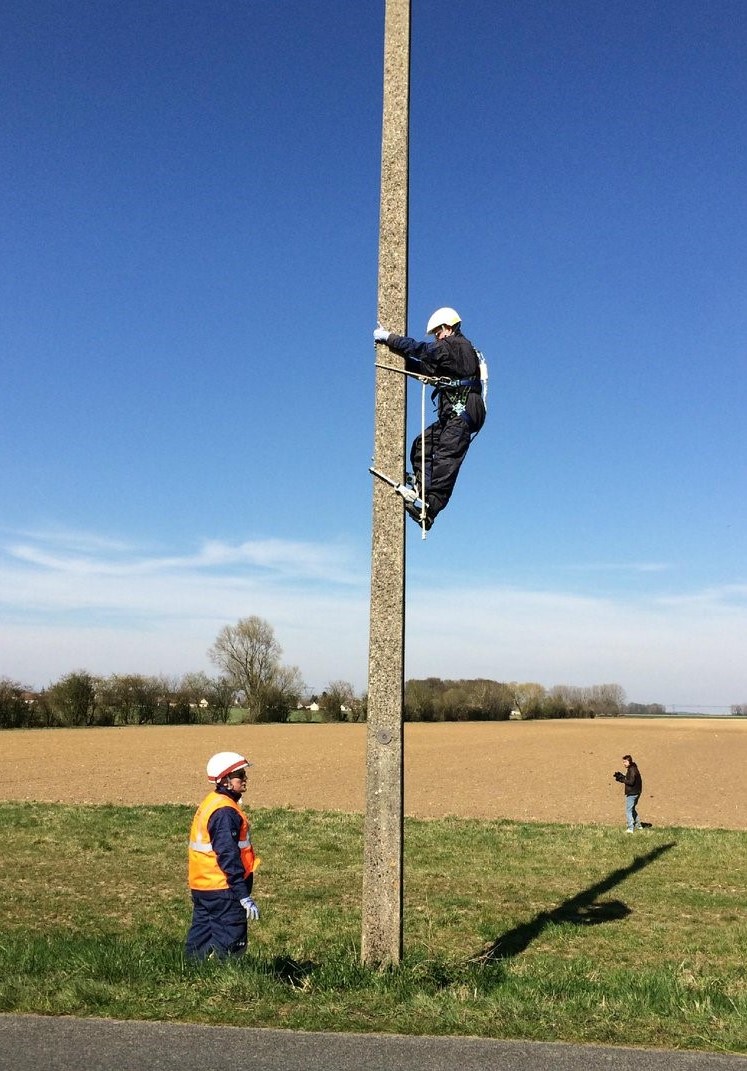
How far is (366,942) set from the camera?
6332 mm

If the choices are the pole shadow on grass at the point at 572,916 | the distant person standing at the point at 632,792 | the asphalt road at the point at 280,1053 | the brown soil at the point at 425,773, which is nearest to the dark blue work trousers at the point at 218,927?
the asphalt road at the point at 280,1053

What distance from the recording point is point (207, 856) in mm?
6285

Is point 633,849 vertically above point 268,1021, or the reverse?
point 268,1021

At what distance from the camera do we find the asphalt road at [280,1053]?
171 inches

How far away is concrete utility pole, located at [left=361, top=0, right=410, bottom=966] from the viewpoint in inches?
248

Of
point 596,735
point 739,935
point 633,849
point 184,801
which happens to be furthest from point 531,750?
point 739,935

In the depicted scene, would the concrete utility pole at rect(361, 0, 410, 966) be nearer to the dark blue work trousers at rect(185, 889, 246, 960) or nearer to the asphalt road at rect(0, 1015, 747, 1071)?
the dark blue work trousers at rect(185, 889, 246, 960)

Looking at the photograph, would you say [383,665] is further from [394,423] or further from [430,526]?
[394,423]

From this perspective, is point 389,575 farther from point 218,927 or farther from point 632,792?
point 632,792

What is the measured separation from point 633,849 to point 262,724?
78966mm

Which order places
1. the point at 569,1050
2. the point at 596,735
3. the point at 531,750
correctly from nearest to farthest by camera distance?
the point at 569,1050 → the point at 531,750 → the point at 596,735

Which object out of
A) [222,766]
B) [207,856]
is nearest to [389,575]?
[222,766]

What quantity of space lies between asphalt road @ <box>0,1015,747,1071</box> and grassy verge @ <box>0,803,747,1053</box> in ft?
0.82

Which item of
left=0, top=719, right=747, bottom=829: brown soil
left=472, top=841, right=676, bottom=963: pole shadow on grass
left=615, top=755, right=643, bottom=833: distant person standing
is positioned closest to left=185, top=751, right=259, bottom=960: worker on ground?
left=472, top=841, right=676, bottom=963: pole shadow on grass
